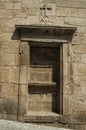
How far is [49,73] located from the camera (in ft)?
33.5

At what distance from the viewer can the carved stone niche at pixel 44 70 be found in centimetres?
985

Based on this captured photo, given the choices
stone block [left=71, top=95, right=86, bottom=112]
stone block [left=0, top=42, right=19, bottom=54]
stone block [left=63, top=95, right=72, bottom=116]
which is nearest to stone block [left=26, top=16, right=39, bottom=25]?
stone block [left=0, top=42, right=19, bottom=54]

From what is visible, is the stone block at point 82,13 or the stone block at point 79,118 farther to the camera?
the stone block at point 82,13

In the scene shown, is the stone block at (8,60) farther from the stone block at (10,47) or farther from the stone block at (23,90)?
the stone block at (23,90)

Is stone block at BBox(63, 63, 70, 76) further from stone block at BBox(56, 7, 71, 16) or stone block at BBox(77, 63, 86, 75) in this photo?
stone block at BBox(56, 7, 71, 16)

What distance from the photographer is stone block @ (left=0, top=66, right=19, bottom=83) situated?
9836 mm

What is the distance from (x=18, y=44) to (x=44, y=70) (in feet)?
3.86

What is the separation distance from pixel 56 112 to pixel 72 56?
6.06ft

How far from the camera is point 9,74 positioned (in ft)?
32.3

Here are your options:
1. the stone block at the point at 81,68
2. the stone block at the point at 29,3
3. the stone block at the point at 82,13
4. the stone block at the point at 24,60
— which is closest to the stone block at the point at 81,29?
the stone block at the point at 82,13

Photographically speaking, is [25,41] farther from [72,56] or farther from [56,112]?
[56,112]

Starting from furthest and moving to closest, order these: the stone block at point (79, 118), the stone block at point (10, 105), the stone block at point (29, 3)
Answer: the stone block at point (29, 3) → the stone block at point (79, 118) → the stone block at point (10, 105)

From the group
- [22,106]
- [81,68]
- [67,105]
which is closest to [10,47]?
[22,106]

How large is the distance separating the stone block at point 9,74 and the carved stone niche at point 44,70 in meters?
0.16
